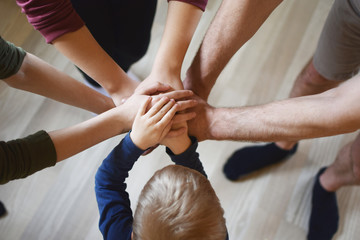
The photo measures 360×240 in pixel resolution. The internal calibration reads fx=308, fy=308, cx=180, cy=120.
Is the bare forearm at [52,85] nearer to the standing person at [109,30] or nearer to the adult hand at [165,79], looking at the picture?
the standing person at [109,30]

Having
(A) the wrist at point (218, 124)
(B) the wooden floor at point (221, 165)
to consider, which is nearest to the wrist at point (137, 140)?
(A) the wrist at point (218, 124)

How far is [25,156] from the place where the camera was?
739mm

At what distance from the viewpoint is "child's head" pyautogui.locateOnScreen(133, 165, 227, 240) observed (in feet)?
2.10

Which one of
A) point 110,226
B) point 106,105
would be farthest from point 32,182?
point 110,226

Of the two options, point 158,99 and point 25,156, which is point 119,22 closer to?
point 158,99

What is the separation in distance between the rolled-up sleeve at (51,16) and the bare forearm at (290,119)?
0.47 m

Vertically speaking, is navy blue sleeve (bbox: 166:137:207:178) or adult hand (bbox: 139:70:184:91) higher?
adult hand (bbox: 139:70:184:91)

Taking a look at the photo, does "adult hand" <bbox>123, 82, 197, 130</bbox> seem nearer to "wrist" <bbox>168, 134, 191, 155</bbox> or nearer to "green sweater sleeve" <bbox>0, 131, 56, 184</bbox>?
Result: "wrist" <bbox>168, 134, 191, 155</bbox>

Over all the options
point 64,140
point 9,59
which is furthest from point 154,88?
point 9,59

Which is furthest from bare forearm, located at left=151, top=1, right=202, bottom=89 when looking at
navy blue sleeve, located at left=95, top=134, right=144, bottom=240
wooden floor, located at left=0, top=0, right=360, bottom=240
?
wooden floor, located at left=0, top=0, right=360, bottom=240

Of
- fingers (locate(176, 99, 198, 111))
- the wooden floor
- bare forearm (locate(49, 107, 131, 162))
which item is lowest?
the wooden floor

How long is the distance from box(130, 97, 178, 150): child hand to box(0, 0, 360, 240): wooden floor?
49 centimetres

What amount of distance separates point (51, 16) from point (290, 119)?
651mm

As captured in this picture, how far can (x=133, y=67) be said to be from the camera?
1434 mm
